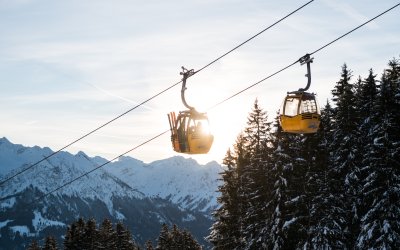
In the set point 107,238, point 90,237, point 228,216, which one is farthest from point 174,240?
point 228,216

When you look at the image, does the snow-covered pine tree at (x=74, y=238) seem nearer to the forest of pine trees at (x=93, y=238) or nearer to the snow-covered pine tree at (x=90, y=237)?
the forest of pine trees at (x=93, y=238)

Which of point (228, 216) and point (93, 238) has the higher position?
point (228, 216)

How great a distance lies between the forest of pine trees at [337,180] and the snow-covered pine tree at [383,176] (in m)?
0.05

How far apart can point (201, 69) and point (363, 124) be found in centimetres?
2349

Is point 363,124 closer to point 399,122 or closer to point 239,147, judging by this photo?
point 399,122

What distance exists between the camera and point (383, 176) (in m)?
34.4

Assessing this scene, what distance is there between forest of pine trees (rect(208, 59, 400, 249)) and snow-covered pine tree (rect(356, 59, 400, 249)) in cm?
5

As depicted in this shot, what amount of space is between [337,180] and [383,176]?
4259 millimetres

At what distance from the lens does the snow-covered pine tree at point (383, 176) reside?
1304 inches

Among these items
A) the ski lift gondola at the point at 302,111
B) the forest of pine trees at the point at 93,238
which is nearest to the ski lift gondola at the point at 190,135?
the ski lift gondola at the point at 302,111

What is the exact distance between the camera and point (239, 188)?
48.2m

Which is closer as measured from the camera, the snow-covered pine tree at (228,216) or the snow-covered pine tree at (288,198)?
the snow-covered pine tree at (288,198)

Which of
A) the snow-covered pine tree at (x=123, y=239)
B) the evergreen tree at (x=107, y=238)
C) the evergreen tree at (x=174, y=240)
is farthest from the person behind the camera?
the evergreen tree at (x=174, y=240)

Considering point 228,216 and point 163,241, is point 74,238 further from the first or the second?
point 228,216
